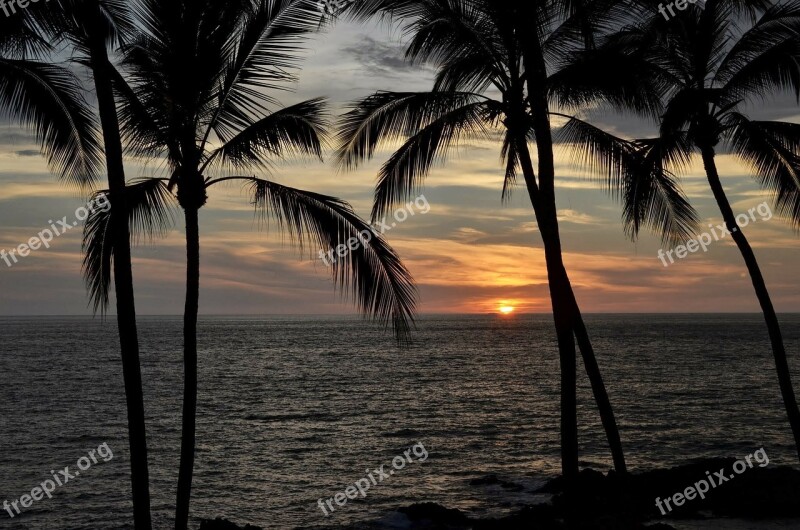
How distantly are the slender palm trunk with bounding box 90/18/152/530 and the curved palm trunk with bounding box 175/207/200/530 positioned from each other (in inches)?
50.8

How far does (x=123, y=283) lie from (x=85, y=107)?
3.27 meters

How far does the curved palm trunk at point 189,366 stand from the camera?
1022 centimetres

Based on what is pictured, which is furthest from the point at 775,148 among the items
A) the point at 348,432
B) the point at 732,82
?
the point at 348,432

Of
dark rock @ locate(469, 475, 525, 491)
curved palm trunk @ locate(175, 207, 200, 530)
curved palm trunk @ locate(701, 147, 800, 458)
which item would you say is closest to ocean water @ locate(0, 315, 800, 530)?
dark rock @ locate(469, 475, 525, 491)

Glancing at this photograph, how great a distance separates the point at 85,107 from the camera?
420 inches

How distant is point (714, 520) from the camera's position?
42.0ft

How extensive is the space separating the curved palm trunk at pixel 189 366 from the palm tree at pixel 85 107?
3.98ft

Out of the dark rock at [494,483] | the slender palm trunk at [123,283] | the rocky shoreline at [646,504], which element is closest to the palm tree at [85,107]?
the slender palm trunk at [123,283]

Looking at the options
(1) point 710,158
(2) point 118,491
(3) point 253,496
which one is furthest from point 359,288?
(2) point 118,491

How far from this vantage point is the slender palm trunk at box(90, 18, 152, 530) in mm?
8758

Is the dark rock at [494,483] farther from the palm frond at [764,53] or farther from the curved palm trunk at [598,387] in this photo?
the palm frond at [764,53]

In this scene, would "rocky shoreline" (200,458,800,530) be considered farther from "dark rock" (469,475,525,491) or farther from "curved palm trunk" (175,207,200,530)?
"dark rock" (469,475,525,491)

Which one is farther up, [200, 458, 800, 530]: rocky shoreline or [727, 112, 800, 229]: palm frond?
[727, 112, 800, 229]: palm frond

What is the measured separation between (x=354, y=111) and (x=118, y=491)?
16249 mm
